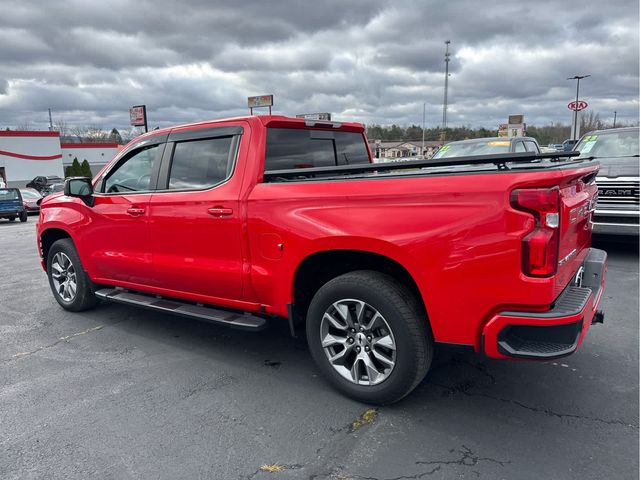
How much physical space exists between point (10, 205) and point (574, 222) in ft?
69.9

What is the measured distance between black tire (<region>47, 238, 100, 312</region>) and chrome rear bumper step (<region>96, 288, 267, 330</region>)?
1.02 ft

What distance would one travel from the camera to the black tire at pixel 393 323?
3000mm

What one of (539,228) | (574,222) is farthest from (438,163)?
(574,222)

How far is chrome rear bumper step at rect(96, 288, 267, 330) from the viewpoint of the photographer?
12.4 feet

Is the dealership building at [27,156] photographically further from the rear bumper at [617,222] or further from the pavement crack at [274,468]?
the pavement crack at [274,468]

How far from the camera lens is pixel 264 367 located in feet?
13.1

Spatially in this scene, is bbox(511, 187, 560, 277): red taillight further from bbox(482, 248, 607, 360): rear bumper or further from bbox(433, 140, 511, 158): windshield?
bbox(433, 140, 511, 158): windshield

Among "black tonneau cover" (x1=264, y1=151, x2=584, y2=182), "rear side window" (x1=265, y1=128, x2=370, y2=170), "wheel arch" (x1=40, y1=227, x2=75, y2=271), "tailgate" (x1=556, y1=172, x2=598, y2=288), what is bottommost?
"wheel arch" (x1=40, y1=227, x2=75, y2=271)

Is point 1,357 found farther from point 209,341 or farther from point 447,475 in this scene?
point 447,475

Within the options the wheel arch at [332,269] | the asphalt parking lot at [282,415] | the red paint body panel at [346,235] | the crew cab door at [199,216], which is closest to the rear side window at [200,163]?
the crew cab door at [199,216]

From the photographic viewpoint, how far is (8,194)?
769 inches

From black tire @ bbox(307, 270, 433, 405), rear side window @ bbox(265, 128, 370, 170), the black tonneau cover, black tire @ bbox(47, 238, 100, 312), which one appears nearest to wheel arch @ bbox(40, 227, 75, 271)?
black tire @ bbox(47, 238, 100, 312)

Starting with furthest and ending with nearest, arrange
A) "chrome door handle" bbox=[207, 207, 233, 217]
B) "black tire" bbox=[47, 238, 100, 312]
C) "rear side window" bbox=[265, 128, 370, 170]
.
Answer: "black tire" bbox=[47, 238, 100, 312], "rear side window" bbox=[265, 128, 370, 170], "chrome door handle" bbox=[207, 207, 233, 217]

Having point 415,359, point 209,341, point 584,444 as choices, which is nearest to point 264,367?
point 209,341
